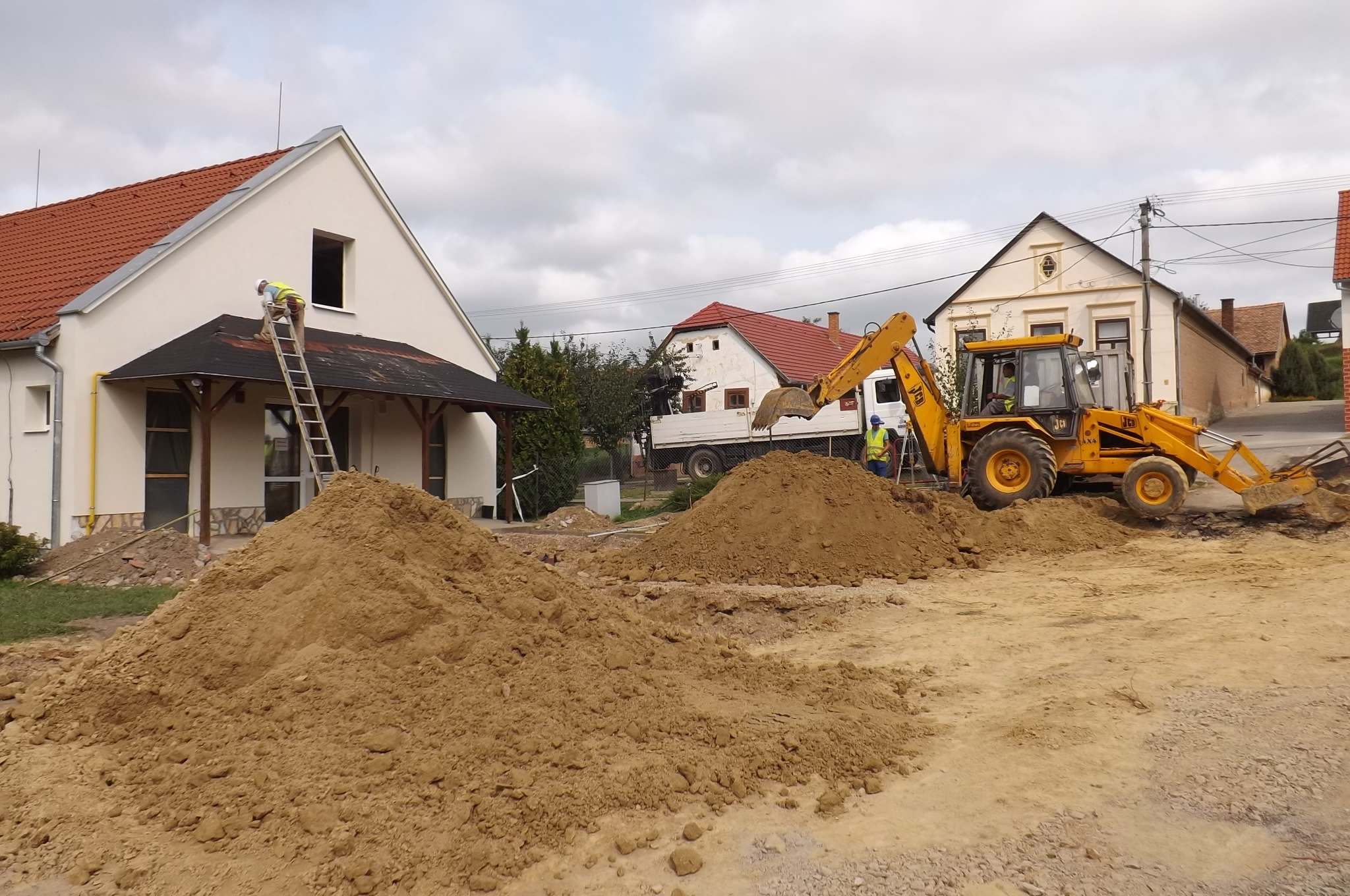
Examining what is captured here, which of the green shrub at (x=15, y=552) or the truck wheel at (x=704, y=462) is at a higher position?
the truck wheel at (x=704, y=462)

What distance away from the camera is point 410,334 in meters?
18.4

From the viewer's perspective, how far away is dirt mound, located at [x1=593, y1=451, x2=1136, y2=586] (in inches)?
428

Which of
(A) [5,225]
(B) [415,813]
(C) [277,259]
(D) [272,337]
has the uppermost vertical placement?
(A) [5,225]

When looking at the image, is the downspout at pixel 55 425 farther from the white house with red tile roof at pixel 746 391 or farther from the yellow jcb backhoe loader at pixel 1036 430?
the white house with red tile roof at pixel 746 391

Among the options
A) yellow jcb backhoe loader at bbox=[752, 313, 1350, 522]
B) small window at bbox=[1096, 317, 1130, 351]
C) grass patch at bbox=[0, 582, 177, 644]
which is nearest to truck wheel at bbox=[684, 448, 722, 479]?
small window at bbox=[1096, 317, 1130, 351]

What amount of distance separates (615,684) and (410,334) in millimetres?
14263

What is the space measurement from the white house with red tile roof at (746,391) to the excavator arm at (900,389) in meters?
5.30

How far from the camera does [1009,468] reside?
13.2 metres

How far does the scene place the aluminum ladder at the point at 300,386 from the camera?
479 inches

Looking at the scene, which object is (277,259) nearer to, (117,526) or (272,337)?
(272,337)

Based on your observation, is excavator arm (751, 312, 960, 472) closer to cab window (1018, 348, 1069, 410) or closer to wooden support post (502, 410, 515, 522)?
cab window (1018, 348, 1069, 410)

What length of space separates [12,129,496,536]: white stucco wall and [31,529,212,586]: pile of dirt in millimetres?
1153

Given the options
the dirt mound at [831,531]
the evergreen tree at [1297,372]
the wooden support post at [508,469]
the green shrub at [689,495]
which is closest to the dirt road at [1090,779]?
the dirt mound at [831,531]

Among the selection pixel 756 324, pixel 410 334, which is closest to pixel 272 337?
pixel 410 334
